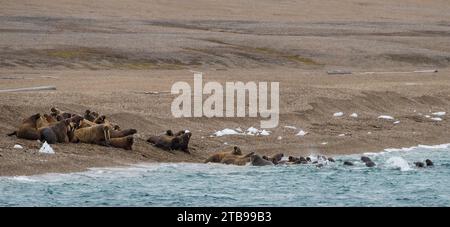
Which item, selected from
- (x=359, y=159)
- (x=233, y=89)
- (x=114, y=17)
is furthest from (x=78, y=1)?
(x=359, y=159)

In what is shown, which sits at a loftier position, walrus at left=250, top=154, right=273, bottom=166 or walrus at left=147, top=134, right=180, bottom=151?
walrus at left=147, top=134, right=180, bottom=151

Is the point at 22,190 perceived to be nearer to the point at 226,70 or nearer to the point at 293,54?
the point at 226,70

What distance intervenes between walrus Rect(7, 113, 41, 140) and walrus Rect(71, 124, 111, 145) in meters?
1.05

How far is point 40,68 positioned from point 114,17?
42920 millimetres

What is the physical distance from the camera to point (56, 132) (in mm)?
25938

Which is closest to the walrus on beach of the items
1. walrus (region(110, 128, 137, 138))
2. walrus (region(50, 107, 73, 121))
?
walrus (region(110, 128, 137, 138))

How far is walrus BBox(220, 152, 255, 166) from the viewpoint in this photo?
26.1m

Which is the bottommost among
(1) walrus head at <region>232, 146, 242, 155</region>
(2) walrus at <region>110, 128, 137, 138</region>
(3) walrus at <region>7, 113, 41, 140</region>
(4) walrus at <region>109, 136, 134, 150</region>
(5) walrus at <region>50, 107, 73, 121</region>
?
(1) walrus head at <region>232, 146, 242, 155</region>

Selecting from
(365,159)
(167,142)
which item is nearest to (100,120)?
(167,142)

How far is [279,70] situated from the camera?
55.5 m

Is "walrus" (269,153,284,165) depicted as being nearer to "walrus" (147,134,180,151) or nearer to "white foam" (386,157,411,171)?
"walrus" (147,134,180,151)

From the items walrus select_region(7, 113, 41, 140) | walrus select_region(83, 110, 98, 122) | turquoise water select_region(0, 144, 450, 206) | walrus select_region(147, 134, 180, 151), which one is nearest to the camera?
turquoise water select_region(0, 144, 450, 206)

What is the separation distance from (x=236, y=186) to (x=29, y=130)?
5.72m

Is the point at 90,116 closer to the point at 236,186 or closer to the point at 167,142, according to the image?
the point at 167,142
